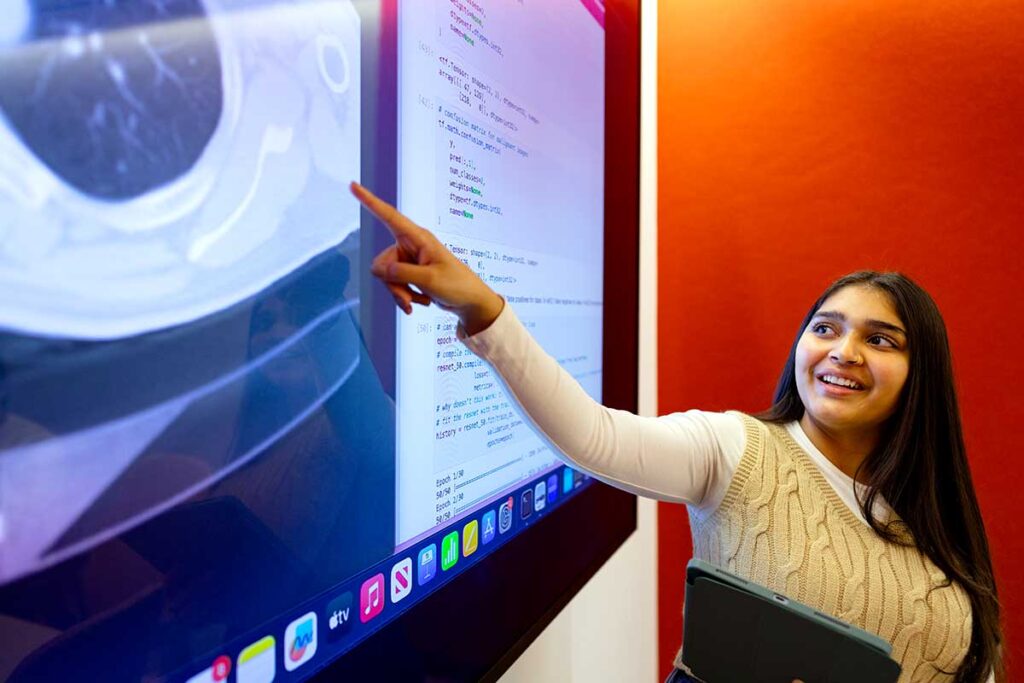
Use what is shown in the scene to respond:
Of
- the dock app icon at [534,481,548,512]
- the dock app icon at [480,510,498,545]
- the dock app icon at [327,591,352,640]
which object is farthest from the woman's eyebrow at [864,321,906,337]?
the dock app icon at [327,591,352,640]

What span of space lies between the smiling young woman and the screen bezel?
0.71 ft

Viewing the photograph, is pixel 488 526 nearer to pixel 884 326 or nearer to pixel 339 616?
pixel 339 616

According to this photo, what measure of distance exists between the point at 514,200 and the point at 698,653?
2.22 feet

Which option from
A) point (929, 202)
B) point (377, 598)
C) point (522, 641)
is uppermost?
point (929, 202)

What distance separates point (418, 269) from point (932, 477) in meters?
1.06

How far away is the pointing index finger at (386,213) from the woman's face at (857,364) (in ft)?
2.89

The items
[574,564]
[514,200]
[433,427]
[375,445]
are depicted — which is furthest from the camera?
[574,564]

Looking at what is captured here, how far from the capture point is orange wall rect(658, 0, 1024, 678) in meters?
1.89

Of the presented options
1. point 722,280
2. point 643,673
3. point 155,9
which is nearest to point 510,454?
point 155,9

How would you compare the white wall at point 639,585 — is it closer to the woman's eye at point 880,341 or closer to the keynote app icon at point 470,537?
the keynote app icon at point 470,537

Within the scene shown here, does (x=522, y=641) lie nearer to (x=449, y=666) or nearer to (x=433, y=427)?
(x=449, y=666)

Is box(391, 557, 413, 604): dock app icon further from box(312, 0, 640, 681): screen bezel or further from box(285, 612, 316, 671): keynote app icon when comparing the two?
box(285, 612, 316, 671): keynote app icon

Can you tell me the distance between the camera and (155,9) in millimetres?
465

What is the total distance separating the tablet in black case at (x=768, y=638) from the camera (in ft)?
2.58
